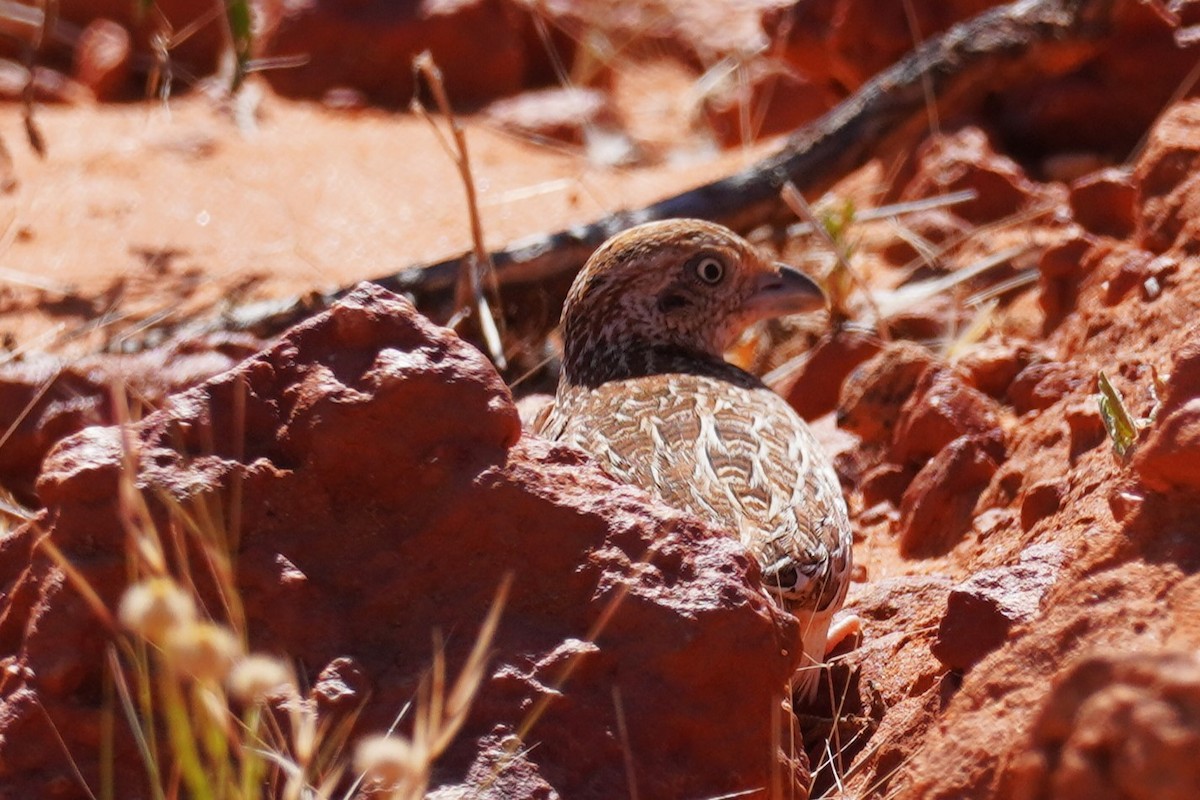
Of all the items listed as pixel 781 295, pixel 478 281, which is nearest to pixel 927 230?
pixel 781 295

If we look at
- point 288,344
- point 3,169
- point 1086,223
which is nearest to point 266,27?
point 3,169

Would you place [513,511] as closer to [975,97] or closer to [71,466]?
[71,466]

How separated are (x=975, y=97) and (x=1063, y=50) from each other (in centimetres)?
44

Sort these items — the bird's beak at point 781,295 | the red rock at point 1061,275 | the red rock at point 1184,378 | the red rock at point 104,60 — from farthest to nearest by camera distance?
the red rock at point 104,60
the red rock at point 1061,275
the bird's beak at point 781,295
the red rock at point 1184,378

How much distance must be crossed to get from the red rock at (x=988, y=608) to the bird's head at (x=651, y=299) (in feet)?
6.79

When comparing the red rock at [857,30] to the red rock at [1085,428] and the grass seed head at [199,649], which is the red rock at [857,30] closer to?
the red rock at [1085,428]

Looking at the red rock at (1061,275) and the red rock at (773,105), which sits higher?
the red rock at (1061,275)

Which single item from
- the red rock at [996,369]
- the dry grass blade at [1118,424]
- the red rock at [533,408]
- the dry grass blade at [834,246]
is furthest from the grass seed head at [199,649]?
the dry grass blade at [834,246]

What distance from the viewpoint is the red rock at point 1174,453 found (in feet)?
10.2

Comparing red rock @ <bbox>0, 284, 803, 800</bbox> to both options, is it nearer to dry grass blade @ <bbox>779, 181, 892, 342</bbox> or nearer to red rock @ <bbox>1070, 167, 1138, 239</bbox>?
dry grass blade @ <bbox>779, 181, 892, 342</bbox>

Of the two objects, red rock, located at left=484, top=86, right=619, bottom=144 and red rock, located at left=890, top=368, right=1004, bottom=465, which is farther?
red rock, located at left=484, top=86, right=619, bottom=144

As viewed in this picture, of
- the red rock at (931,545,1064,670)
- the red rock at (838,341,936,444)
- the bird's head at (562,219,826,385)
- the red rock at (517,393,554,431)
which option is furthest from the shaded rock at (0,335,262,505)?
the red rock at (931,545,1064,670)

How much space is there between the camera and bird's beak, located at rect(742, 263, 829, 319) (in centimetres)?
593

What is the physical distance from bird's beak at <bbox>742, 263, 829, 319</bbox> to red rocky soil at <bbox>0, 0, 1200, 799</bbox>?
1.28ft
